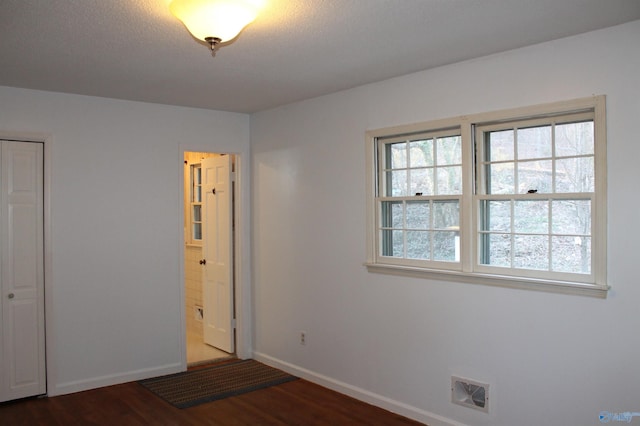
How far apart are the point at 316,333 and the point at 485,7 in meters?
3.11

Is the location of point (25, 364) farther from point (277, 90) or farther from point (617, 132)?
point (617, 132)

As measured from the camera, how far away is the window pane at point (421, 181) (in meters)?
3.85

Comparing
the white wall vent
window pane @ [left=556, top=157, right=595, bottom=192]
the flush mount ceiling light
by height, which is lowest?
the white wall vent

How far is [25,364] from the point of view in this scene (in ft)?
14.2

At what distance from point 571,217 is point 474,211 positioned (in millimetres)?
614

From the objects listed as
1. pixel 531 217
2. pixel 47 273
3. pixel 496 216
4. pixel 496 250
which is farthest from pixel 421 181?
pixel 47 273

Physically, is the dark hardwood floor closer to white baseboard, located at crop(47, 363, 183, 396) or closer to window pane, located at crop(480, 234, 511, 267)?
white baseboard, located at crop(47, 363, 183, 396)

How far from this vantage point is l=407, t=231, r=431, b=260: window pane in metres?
3.87

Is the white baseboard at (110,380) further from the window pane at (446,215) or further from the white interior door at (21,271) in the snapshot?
the window pane at (446,215)

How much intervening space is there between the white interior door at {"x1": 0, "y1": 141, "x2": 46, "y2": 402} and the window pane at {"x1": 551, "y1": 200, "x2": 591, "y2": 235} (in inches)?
156

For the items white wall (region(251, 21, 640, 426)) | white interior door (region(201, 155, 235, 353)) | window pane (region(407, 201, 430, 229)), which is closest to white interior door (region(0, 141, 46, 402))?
Result: white interior door (region(201, 155, 235, 353))

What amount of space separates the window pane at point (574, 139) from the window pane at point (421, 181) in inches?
36.8

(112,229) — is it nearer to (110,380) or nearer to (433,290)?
(110,380)

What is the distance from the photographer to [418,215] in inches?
155
